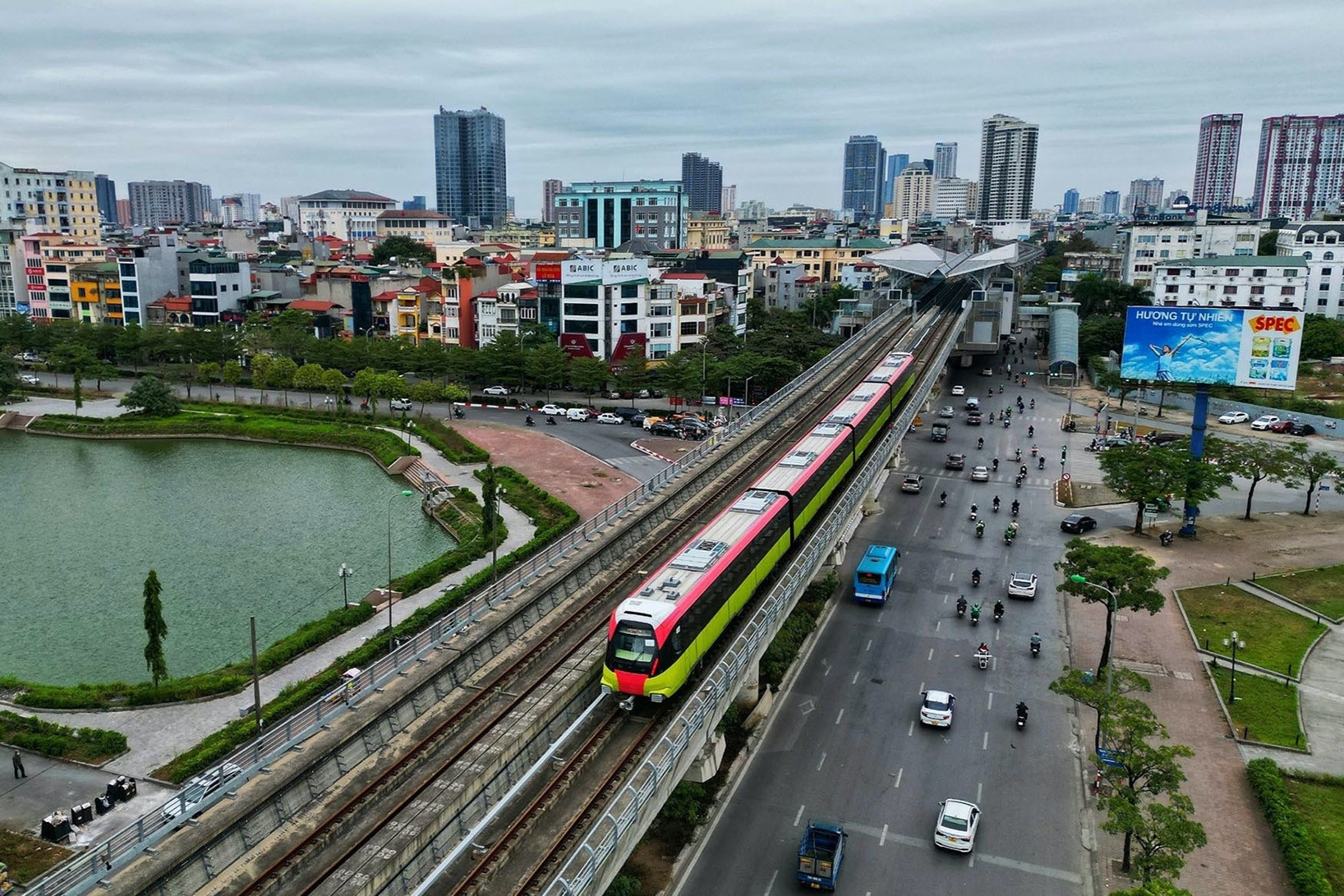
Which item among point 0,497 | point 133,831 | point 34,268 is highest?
point 34,268

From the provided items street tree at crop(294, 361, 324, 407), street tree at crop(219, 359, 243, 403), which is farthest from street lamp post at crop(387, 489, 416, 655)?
A: street tree at crop(219, 359, 243, 403)

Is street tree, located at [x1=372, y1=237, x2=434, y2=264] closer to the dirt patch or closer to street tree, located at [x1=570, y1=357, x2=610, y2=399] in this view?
street tree, located at [x1=570, y1=357, x2=610, y2=399]

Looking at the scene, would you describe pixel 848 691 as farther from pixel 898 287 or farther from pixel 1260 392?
pixel 898 287

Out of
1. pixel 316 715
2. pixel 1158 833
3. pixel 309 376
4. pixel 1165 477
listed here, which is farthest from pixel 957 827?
pixel 309 376

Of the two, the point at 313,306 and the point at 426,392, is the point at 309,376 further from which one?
the point at 313,306

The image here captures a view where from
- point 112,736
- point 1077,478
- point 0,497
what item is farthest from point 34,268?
point 1077,478
